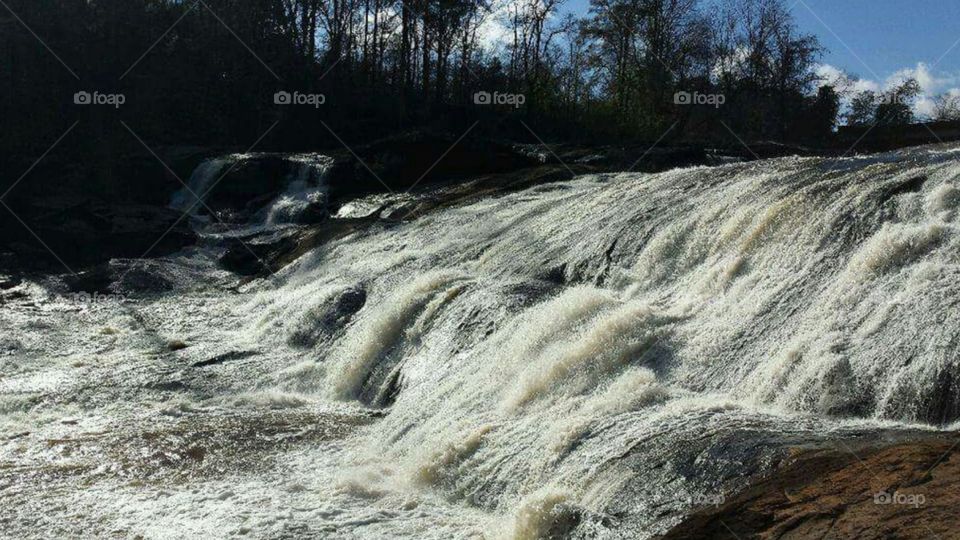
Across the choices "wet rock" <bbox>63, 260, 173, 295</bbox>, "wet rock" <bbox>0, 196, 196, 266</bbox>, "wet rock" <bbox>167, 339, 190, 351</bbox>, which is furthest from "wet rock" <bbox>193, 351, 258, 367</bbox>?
"wet rock" <bbox>0, 196, 196, 266</bbox>

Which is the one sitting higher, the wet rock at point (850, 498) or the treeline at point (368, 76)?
the treeline at point (368, 76)

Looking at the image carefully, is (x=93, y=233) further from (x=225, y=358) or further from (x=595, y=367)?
(x=595, y=367)

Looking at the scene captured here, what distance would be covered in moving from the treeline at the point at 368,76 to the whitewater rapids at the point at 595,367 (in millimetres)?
19261

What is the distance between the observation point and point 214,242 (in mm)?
19719

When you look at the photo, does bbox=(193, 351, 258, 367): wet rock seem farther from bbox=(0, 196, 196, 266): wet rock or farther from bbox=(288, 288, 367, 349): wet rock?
bbox=(0, 196, 196, 266): wet rock

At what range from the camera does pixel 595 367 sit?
7.09m

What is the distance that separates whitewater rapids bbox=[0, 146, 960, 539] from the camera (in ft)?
18.0

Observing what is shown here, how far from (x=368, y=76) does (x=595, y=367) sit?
2855 cm

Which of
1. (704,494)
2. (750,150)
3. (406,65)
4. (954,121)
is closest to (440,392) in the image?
(704,494)

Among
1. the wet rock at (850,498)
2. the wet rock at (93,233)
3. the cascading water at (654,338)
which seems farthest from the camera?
the wet rock at (93,233)

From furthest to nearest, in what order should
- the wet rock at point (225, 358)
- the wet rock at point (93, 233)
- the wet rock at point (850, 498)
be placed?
the wet rock at point (93, 233)
the wet rock at point (225, 358)
the wet rock at point (850, 498)

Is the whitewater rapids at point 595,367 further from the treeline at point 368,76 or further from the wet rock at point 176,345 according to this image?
the treeline at point 368,76

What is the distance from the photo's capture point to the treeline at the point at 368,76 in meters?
30.3

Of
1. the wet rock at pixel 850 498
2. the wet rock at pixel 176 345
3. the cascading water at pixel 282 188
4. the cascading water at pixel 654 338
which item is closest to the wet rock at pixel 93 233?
the cascading water at pixel 282 188
